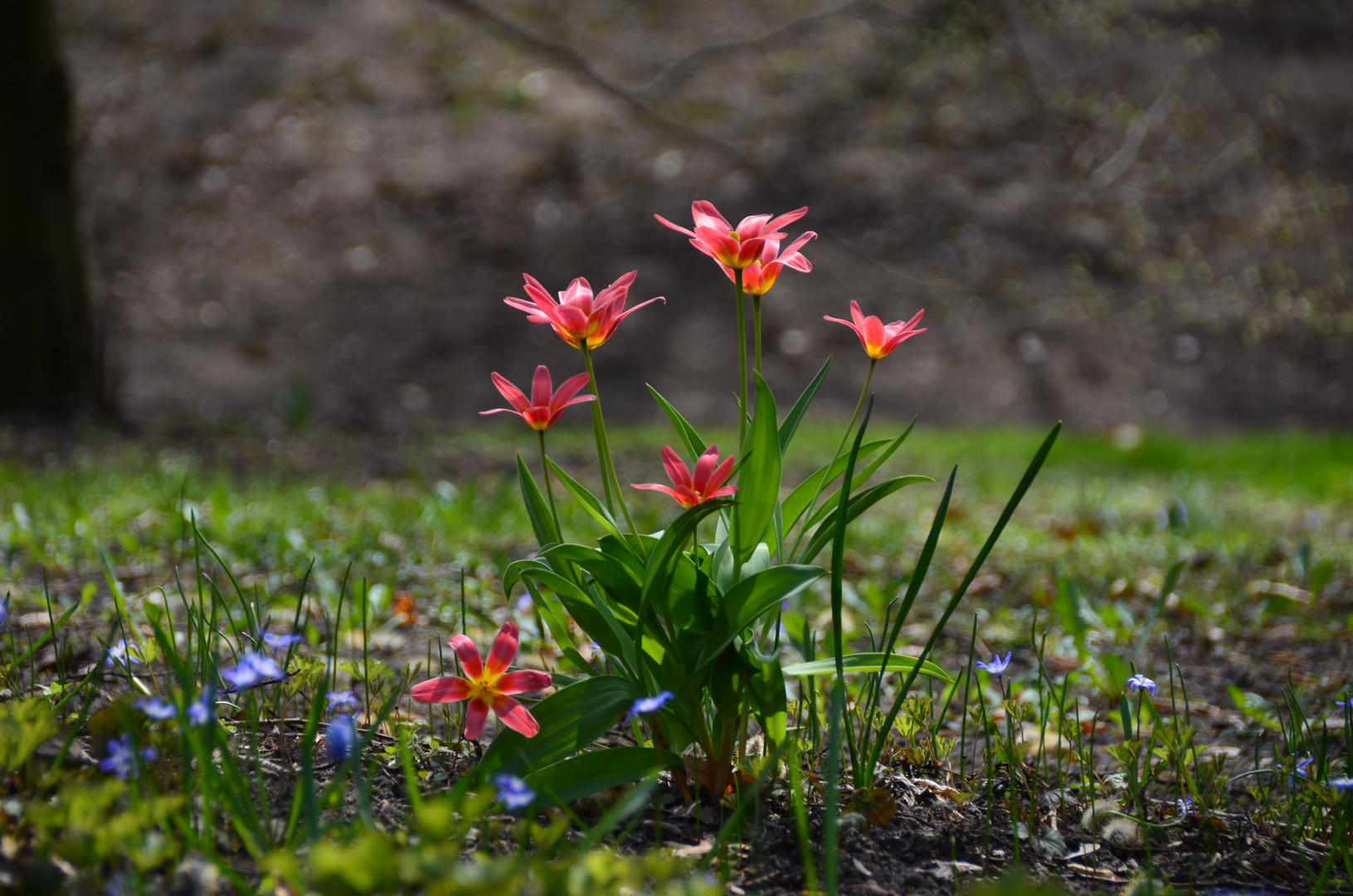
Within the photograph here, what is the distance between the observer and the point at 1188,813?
1.38 meters

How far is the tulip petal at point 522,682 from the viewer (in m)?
1.19

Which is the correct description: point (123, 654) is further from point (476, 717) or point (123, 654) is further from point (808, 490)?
point (808, 490)

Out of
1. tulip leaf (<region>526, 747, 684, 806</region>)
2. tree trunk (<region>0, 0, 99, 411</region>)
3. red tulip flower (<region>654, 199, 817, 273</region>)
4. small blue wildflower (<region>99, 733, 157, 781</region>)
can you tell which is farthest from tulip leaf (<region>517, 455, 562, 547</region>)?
tree trunk (<region>0, 0, 99, 411</region>)

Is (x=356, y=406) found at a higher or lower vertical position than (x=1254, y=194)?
lower

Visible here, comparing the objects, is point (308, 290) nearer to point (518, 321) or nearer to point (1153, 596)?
point (518, 321)

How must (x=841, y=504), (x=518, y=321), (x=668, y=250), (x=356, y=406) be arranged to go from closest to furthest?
1. (x=841, y=504)
2. (x=356, y=406)
3. (x=518, y=321)
4. (x=668, y=250)

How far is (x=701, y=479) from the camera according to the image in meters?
1.17

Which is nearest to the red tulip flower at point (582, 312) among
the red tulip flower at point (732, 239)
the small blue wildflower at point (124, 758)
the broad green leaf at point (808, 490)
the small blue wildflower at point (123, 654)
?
the red tulip flower at point (732, 239)

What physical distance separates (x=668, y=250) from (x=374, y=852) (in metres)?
8.55

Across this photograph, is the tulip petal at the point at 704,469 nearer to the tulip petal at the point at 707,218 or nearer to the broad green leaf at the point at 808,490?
the broad green leaf at the point at 808,490

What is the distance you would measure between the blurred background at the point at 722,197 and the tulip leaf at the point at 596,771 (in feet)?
16.4

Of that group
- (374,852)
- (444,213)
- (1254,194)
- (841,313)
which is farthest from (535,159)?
(374,852)

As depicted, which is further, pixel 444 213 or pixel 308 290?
pixel 444 213

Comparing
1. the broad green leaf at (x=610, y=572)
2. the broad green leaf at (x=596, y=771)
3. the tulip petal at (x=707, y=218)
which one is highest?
the tulip petal at (x=707, y=218)
